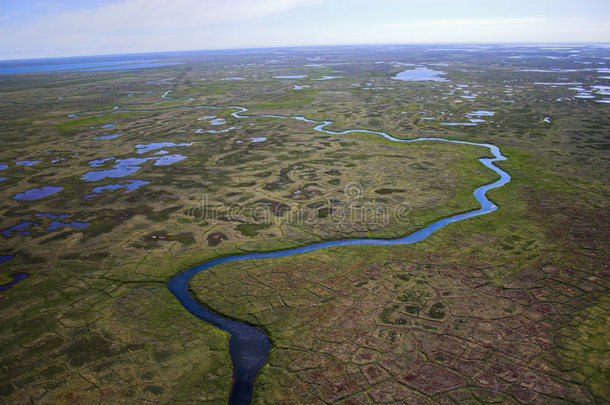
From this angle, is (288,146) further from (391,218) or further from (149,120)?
(149,120)

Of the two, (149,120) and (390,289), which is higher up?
(149,120)

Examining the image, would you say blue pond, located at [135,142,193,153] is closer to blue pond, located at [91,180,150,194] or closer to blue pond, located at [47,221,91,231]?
blue pond, located at [91,180,150,194]

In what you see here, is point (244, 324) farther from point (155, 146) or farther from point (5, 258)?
point (155, 146)

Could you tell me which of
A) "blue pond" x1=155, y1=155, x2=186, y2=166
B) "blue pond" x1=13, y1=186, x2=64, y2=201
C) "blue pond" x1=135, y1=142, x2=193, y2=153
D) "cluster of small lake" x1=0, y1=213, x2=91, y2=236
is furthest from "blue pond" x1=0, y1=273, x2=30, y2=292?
Result: "blue pond" x1=135, y1=142, x2=193, y2=153

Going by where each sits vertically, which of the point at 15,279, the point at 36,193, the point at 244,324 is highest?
the point at 36,193

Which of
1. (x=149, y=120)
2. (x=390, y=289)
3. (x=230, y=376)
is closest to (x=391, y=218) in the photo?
(x=390, y=289)

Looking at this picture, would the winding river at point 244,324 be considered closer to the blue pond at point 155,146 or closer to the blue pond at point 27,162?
the blue pond at point 155,146

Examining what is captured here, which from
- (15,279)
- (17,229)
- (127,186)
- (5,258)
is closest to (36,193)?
(127,186)
